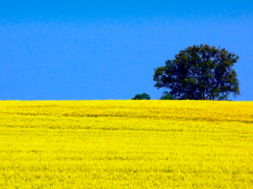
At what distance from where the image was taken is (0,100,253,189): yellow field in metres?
9.02

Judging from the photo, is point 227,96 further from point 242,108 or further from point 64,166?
point 64,166

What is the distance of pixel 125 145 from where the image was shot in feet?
44.8

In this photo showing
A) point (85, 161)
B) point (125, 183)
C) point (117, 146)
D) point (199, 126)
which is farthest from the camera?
point (199, 126)

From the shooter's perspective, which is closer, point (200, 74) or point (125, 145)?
point (125, 145)

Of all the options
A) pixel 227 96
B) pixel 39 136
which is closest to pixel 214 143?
pixel 39 136

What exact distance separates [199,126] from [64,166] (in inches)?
407

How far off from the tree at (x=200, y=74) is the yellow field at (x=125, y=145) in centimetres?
2122

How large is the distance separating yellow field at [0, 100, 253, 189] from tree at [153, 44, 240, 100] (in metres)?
21.2

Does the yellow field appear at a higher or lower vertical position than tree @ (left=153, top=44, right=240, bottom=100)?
lower

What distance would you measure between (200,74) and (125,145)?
34674mm

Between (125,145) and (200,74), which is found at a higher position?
(200,74)

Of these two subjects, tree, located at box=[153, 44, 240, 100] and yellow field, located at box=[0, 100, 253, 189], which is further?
tree, located at box=[153, 44, 240, 100]

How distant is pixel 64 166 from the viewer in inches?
396

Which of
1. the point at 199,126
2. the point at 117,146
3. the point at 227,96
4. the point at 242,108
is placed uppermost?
the point at 227,96
